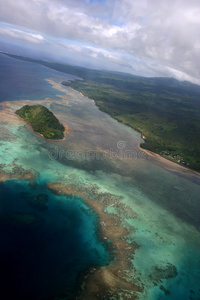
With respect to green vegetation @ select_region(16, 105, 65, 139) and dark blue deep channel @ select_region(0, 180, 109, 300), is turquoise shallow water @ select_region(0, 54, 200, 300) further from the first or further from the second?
green vegetation @ select_region(16, 105, 65, 139)

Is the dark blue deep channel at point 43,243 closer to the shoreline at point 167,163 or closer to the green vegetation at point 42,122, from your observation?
the green vegetation at point 42,122

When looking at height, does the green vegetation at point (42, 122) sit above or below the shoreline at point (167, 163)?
above

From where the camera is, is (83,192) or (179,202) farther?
(179,202)

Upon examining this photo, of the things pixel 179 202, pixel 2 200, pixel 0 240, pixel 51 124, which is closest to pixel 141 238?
pixel 179 202

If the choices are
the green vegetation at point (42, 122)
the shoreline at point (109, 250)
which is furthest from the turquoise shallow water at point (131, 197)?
the green vegetation at point (42, 122)

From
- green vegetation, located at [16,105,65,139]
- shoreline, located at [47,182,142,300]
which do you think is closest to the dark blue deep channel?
shoreline, located at [47,182,142,300]

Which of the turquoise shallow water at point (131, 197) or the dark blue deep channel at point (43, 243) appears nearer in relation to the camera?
the dark blue deep channel at point (43, 243)

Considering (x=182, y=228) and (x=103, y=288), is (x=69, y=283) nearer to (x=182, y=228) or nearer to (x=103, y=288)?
(x=103, y=288)
